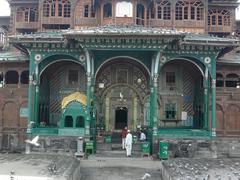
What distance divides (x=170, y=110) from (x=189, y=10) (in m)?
9.03

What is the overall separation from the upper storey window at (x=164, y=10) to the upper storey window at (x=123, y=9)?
2882mm

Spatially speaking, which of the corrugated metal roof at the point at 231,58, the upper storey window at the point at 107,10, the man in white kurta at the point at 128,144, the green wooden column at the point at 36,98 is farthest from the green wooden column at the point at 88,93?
the corrugated metal roof at the point at 231,58

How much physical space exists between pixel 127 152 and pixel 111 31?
27.0 feet

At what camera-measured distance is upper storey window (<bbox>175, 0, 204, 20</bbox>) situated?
105ft

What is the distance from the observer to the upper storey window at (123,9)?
30828mm

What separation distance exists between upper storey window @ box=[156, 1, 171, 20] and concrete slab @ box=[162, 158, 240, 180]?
649 inches

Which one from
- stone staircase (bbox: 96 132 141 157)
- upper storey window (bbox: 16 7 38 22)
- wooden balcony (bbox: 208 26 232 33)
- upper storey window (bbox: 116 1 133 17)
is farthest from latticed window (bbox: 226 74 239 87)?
upper storey window (bbox: 16 7 38 22)

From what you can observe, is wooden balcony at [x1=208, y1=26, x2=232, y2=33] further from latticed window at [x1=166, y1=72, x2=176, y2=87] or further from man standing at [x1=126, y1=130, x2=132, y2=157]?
man standing at [x1=126, y1=130, x2=132, y2=157]

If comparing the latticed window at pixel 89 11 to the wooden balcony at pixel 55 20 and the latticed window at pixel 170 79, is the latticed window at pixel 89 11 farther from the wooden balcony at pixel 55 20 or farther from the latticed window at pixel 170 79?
the latticed window at pixel 170 79

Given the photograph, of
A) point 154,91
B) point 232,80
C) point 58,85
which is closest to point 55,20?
point 58,85

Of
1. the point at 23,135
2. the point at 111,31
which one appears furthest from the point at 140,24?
the point at 23,135

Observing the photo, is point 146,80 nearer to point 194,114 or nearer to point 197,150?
point 194,114

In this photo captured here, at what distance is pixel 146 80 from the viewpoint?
99.3ft

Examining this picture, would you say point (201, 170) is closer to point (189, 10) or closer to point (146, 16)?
point (146, 16)
